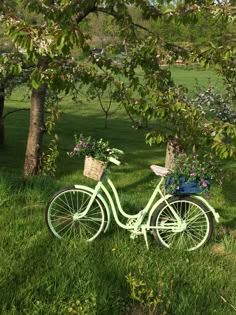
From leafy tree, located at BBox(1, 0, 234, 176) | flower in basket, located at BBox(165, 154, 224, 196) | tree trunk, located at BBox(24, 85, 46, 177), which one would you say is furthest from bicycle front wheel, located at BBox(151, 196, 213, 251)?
tree trunk, located at BBox(24, 85, 46, 177)

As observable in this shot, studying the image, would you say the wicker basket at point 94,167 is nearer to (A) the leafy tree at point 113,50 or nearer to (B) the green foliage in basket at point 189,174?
(A) the leafy tree at point 113,50

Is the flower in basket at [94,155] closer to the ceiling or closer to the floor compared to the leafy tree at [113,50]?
closer to the floor

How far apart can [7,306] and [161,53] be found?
13.5ft

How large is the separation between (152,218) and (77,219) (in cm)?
90

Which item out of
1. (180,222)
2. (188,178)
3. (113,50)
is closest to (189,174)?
(188,178)

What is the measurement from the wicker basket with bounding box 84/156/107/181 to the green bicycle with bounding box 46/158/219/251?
0.31ft

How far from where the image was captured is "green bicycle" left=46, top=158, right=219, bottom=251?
5395 mm

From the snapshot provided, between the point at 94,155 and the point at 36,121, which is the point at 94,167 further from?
the point at 36,121

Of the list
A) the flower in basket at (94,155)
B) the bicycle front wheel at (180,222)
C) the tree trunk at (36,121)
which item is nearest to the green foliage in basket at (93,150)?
the flower in basket at (94,155)

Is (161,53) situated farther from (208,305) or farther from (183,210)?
(208,305)

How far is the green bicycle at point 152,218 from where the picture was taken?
539 centimetres

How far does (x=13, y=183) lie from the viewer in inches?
290

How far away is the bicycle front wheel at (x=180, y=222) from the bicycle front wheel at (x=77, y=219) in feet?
2.17

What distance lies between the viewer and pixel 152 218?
545 centimetres
